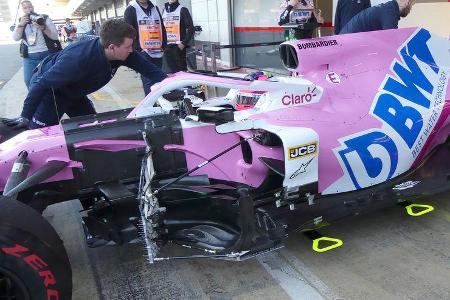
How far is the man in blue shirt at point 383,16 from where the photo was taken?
12.9 ft

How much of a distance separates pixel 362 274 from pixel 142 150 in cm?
157

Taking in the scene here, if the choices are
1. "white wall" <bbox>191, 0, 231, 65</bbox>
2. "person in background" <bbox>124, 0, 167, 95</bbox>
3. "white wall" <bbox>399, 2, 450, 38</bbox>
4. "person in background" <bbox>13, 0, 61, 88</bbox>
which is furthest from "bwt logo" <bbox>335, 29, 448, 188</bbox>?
"white wall" <bbox>191, 0, 231, 65</bbox>

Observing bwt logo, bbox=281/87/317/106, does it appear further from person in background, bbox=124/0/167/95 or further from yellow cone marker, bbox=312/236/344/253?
person in background, bbox=124/0/167/95

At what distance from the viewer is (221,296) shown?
2674mm

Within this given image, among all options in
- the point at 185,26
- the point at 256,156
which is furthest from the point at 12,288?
the point at 185,26

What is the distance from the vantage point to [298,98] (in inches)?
121

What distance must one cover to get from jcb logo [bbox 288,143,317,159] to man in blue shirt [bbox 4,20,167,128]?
163 cm

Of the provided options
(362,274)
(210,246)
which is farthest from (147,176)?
(362,274)

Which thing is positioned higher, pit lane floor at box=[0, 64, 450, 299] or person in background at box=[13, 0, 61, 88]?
person in background at box=[13, 0, 61, 88]

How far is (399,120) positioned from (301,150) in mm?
920

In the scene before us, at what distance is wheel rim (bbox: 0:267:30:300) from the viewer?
205 centimetres

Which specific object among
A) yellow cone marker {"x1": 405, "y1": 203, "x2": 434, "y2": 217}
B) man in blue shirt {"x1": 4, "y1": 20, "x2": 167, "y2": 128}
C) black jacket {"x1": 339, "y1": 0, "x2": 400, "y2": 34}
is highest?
black jacket {"x1": 339, "y1": 0, "x2": 400, "y2": 34}

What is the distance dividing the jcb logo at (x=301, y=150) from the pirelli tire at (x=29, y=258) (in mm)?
1388

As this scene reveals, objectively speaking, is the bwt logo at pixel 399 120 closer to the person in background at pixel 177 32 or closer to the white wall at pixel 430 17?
the person in background at pixel 177 32
